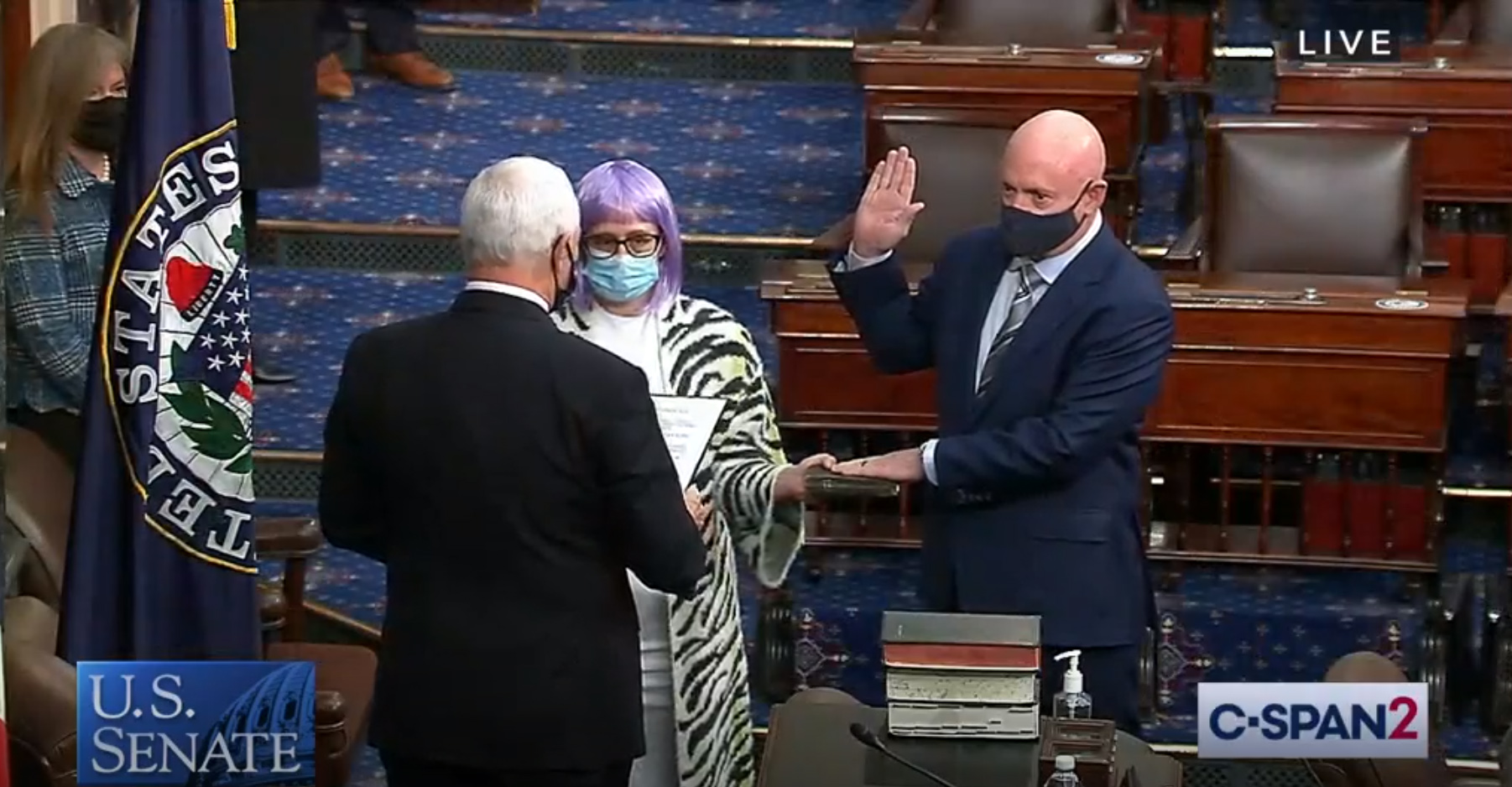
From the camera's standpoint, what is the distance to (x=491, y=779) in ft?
10.3

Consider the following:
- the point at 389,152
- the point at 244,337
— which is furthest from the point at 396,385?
the point at 389,152

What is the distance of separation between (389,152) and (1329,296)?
287 cm

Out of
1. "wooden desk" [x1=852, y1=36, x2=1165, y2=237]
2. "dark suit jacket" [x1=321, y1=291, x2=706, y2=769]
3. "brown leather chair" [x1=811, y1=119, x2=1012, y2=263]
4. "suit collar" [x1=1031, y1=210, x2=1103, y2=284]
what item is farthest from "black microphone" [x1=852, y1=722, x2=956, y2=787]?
"wooden desk" [x1=852, y1=36, x2=1165, y2=237]

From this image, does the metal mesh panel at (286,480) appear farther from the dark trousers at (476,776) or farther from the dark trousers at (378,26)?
the dark trousers at (476,776)

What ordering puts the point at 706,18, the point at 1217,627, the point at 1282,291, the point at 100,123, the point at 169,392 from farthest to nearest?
1. the point at 706,18
2. the point at 1282,291
3. the point at 1217,627
4. the point at 100,123
5. the point at 169,392

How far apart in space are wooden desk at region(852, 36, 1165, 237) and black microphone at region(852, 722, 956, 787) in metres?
3.33

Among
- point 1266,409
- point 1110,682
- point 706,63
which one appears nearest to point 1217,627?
point 1266,409

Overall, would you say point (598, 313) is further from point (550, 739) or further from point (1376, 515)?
point (1376, 515)

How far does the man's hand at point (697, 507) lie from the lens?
3293 mm

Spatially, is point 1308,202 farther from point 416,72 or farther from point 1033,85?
point 416,72

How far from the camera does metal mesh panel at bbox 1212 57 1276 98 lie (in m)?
7.51

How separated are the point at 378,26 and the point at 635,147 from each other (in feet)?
2.98

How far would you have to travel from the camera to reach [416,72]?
7.51 meters

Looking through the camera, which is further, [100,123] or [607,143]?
[607,143]
